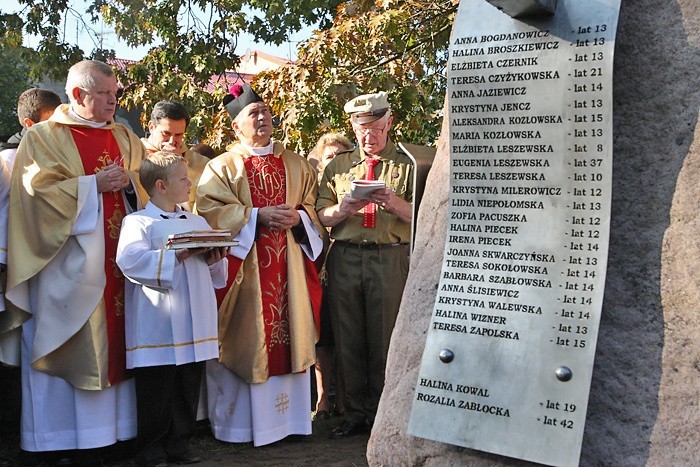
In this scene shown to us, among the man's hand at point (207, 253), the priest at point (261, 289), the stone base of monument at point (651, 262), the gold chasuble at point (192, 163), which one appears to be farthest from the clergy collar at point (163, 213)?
the stone base of monument at point (651, 262)

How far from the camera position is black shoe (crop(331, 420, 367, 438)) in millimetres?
6281

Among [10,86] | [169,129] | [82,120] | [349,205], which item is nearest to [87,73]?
[82,120]

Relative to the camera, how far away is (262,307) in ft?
19.8

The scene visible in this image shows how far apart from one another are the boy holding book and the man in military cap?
1.06 metres

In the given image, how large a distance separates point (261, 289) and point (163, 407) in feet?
3.42

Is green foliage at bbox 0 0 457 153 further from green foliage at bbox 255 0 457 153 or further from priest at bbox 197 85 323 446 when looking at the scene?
priest at bbox 197 85 323 446

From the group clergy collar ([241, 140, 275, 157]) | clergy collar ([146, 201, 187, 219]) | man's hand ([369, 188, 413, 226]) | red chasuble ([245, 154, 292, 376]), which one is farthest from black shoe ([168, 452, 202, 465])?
clergy collar ([241, 140, 275, 157])

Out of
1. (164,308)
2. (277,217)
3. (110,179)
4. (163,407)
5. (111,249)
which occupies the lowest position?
(163,407)

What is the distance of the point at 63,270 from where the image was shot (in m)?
5.47

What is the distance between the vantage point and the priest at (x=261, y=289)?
6023 mm

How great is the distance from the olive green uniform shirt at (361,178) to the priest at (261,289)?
0.17m

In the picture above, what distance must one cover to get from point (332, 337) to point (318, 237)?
0.92 metres

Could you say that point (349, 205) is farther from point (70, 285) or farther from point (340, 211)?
point (70, 285)

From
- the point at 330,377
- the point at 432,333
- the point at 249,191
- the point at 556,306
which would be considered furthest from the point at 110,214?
the point at 556,306
